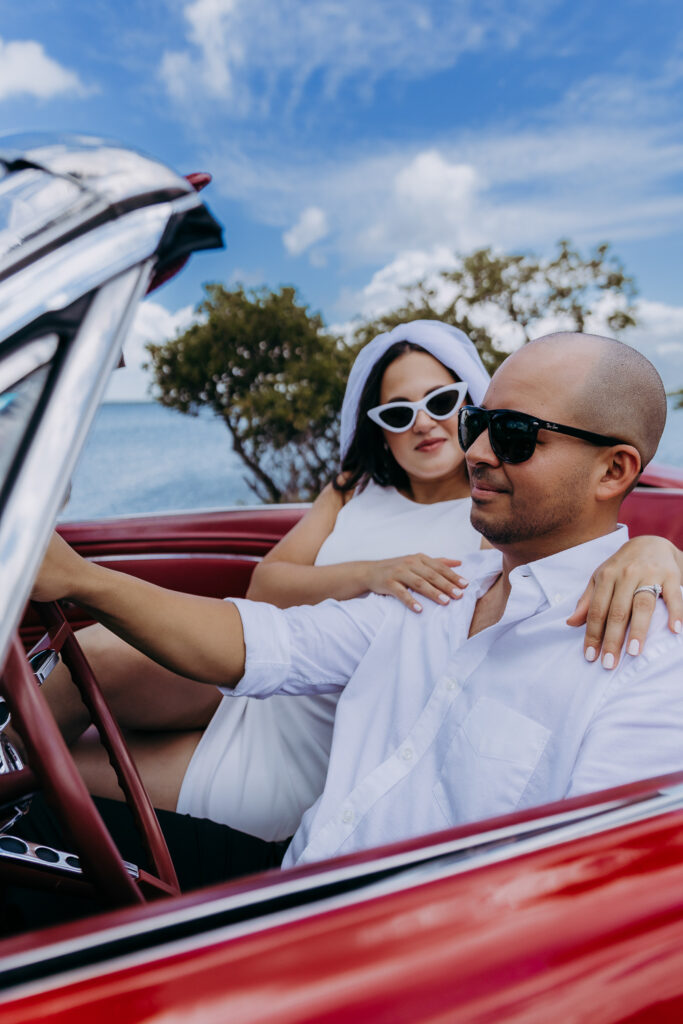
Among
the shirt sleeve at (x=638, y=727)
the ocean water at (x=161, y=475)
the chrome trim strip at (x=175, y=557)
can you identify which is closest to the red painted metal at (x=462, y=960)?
the shirt sleeve at (x=638, y=727)

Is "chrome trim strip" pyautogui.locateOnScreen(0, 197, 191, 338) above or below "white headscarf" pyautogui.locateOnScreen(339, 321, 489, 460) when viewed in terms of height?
below

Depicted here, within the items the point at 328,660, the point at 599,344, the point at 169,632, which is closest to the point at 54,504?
the point at 169,632

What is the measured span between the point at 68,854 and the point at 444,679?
71 cm

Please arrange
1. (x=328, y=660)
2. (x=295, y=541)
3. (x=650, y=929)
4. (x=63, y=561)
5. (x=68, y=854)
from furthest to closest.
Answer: (x=295, y=541) < (x=328, y=660) < (x=63, y=561) < (x=68, y=854) < (x=650, y=929)

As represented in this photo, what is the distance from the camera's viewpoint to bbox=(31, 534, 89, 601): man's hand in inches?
45.8

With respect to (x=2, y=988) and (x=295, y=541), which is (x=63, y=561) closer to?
(x=2, y=988)

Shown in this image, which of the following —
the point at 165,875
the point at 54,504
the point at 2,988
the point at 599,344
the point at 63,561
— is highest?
the point at 599,344

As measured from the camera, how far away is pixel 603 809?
826mm

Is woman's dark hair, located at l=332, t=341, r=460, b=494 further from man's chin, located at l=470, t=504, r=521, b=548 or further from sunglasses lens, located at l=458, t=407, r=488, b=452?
man's chin, located at l=470, t=504, r=521, b=548

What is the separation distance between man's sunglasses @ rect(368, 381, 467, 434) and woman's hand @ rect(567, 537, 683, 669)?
973 millimetres

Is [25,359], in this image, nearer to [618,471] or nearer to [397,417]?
[618,471]

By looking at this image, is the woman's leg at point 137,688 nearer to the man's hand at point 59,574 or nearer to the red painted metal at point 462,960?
the man's hand at point 59,574

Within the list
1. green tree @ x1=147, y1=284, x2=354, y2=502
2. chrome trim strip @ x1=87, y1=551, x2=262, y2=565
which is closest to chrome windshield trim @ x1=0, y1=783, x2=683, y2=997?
chrome trim strip @ x1=87, y1=551, x2=262, y2=565

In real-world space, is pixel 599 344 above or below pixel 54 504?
above
